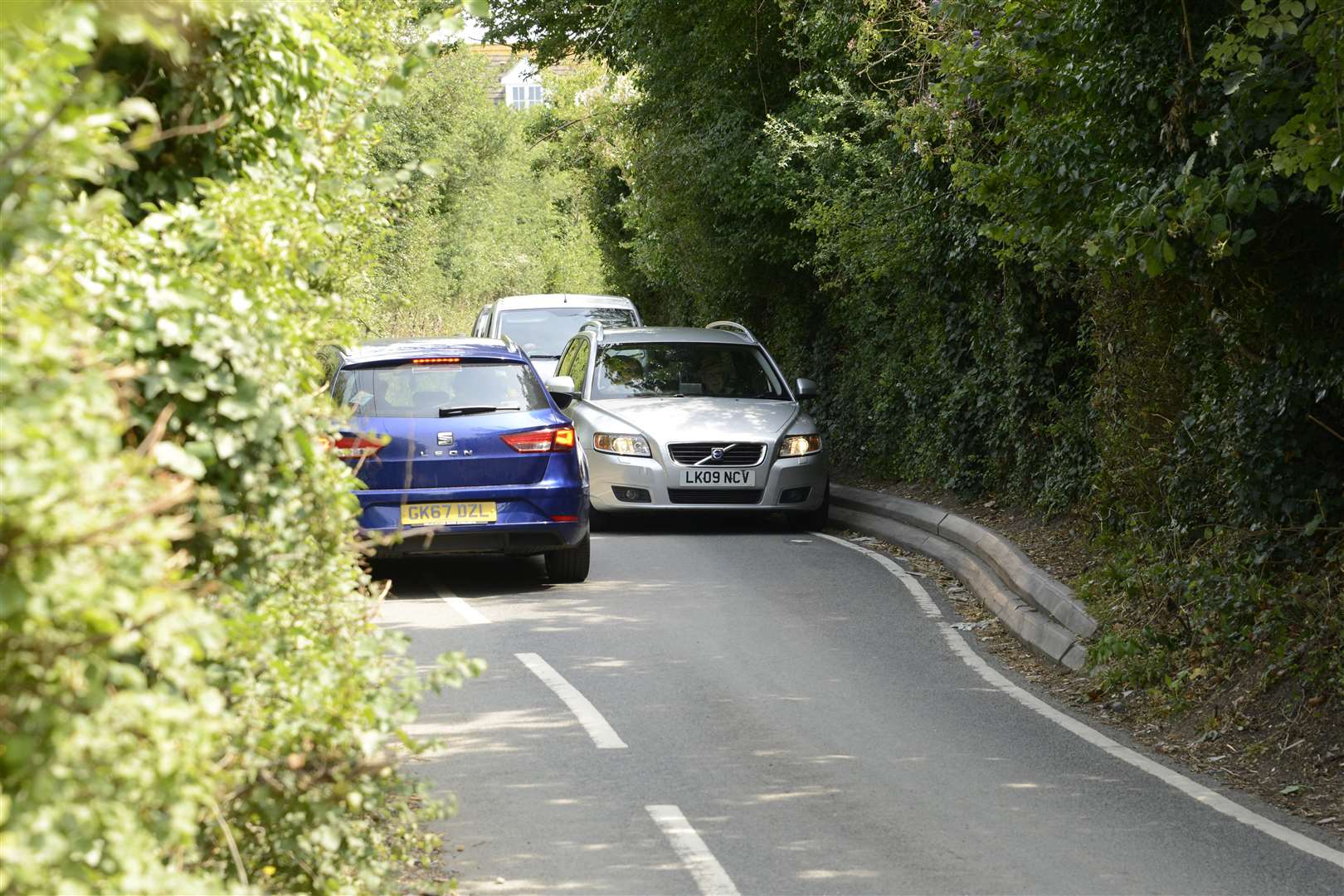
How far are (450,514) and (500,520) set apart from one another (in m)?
0.38

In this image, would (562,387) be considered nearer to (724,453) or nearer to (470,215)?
(724,453)

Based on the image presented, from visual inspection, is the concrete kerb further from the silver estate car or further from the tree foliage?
the tree foliage

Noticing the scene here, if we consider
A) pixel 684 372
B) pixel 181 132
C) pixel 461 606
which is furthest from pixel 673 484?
pixel 181 132

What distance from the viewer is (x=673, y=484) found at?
48.5 feet

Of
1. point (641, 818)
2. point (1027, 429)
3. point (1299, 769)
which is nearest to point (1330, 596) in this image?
point (1299, 769)

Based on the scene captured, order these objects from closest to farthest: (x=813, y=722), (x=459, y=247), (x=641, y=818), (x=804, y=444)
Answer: (x=641, y=818)
(x=813, y=722)
(x=804, y=444)
(x=459, y=247)

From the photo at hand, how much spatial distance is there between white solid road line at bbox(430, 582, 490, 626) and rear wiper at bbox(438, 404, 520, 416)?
138cm

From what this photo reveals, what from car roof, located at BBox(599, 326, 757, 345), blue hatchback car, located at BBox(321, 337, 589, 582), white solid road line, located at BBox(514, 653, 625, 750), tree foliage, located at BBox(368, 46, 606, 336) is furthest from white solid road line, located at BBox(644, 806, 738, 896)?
tree foliage, located at BBox(368, 46, 606, 336)

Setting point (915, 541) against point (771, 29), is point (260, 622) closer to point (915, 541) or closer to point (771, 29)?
point (915, 541)

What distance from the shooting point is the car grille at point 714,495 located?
14844 millimetres

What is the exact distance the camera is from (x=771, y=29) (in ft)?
66.9

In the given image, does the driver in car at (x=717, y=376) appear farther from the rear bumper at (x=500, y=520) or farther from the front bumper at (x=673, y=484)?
the rear bumper at (x=500, y=520)

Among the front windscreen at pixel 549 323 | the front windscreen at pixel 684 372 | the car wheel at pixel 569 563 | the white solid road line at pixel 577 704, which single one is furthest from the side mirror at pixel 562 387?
the front windscreen at pixel 549 323

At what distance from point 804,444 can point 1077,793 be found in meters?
8.54
